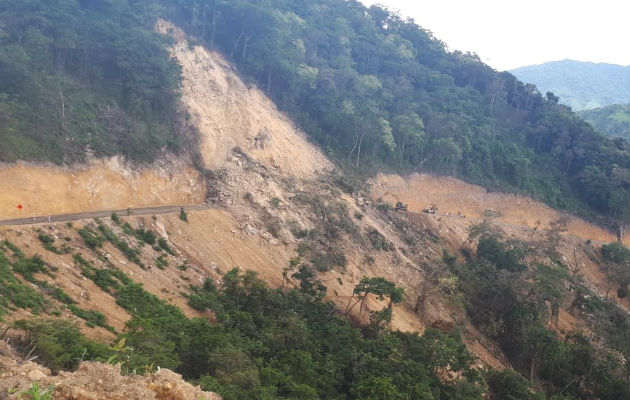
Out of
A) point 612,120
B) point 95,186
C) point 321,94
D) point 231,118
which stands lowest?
point 95,186

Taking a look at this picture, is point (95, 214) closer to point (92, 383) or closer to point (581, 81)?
point (92, 383)

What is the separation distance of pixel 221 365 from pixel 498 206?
40.8 m

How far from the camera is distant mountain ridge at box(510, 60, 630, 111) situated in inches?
5531

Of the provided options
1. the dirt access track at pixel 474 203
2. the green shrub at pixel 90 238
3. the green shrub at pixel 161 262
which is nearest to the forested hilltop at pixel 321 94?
the dirt access track at pixel 474 203

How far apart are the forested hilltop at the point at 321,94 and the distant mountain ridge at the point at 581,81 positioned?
9012 cm

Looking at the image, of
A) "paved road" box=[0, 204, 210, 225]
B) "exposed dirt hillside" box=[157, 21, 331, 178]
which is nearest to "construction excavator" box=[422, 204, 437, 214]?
"exposed dirt hillside" box=[157, 21, 331, 178]

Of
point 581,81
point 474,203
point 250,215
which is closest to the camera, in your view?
point 250,215

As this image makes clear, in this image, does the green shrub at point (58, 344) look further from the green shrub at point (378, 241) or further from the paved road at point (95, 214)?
the green shrub at point (378, 241)

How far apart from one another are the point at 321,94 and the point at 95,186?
86.4 ft

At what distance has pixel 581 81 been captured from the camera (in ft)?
516

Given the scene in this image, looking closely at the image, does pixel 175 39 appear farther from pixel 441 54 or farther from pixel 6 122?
pixel 441 54

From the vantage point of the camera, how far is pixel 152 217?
26984 mm

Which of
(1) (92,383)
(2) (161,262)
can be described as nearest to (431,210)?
(2) (161,262)

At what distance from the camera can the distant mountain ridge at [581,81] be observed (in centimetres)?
14050
